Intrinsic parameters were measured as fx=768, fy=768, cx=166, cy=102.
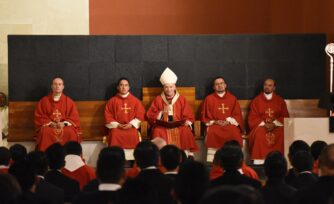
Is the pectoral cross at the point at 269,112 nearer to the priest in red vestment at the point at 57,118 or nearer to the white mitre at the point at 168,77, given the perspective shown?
the white mitre at the point at 168,77

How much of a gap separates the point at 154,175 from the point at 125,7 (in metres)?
9.86

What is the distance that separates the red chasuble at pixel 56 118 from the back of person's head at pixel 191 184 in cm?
784

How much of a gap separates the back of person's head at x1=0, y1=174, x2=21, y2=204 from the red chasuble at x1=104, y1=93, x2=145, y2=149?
783cm

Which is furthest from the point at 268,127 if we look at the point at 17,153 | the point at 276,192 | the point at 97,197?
the point at 97,197

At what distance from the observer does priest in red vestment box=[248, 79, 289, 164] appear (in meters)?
12.5

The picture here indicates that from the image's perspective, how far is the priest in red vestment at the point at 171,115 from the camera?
12.4 m

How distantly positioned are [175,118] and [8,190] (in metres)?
8.31

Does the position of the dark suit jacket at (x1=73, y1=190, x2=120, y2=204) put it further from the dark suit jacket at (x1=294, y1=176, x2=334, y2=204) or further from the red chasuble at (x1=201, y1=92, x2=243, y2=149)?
the red chasuble at (x1=201, y1=92, x2=243, y2=149)

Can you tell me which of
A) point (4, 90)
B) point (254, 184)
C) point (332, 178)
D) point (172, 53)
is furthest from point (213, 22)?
point (332, 178)

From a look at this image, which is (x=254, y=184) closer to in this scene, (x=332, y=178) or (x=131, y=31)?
(x=332, y=178)

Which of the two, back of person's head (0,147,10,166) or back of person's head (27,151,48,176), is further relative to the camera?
back of person's head (0,147,10,166)

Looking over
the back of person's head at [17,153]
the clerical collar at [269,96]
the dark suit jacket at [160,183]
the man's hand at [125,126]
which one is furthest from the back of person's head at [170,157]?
the clerical collar at [269,96]

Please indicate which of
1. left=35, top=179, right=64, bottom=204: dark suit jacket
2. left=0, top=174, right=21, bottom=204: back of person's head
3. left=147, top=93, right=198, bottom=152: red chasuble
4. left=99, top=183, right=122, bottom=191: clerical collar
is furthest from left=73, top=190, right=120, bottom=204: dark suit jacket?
left=147, top=93, right=198, bottom=152: red chasuble

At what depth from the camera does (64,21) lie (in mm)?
15188
